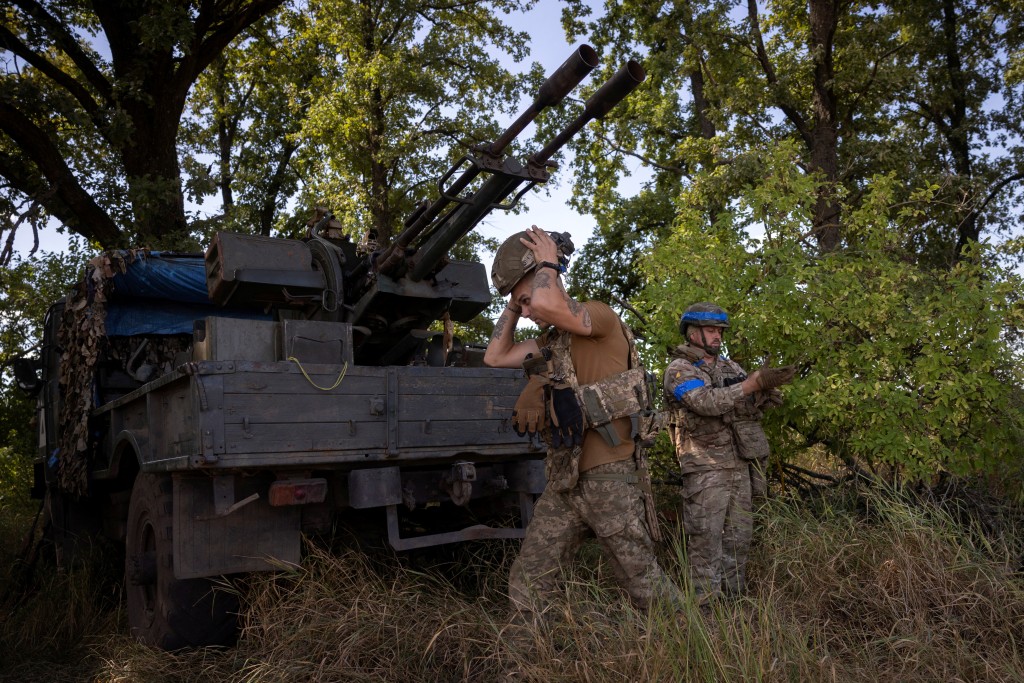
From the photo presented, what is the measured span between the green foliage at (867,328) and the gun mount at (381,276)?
1599 millimetres

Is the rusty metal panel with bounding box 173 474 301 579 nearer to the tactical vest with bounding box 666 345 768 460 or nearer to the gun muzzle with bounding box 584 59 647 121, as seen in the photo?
the tactical vest with bounding box 666 345 768 460

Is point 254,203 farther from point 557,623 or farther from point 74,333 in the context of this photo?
point 557,623

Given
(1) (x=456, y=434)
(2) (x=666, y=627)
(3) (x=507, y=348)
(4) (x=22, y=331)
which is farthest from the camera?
(4) (x=22, y=331)

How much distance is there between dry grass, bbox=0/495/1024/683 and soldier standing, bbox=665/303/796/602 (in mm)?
207

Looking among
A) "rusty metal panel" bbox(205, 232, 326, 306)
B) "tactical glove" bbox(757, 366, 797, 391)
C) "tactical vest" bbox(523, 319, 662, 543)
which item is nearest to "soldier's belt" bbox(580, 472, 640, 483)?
"tactical vest" bbox(523, 319, 662, 543)

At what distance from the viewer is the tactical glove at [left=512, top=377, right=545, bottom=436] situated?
4.03m

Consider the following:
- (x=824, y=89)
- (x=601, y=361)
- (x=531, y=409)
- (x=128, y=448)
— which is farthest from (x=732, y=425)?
(x=824, y=89)

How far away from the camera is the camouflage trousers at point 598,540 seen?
3.86 meters

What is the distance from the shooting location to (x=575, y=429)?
388 cm

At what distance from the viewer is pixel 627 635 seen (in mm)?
3488

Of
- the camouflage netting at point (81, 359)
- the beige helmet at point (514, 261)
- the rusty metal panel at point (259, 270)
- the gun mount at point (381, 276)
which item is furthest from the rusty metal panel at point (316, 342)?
the camouflage netting at point (81, 359)

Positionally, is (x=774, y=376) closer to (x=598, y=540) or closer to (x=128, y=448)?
(x=598, y=540)

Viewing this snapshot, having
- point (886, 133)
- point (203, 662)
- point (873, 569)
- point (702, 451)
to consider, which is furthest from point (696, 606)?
point (886, 133)

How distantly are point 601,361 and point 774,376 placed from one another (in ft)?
2.84
